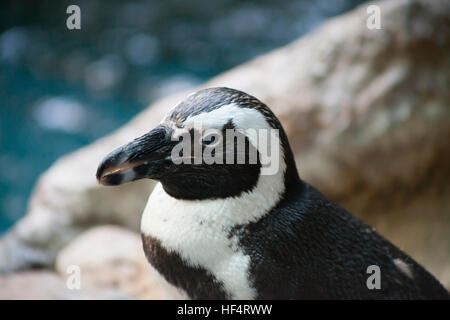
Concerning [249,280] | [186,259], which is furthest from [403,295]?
[186,259]

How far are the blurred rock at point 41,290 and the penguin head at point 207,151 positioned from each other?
818mm

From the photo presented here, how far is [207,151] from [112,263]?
1.12 metres

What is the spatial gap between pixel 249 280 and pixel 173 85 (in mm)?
3796

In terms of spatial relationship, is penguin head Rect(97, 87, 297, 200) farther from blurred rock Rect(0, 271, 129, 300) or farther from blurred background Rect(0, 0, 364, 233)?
blurred background Rect(0, 0, 364, 233)

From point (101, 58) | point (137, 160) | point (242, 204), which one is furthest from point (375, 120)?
point (101, 58)

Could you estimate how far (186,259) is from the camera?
1269mm

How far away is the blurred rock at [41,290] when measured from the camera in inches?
74.6

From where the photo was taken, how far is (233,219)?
126 centimetres

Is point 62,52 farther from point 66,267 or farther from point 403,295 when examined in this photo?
point 403,295

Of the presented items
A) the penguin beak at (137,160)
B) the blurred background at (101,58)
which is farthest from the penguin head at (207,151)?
the blurred background at (101,58)

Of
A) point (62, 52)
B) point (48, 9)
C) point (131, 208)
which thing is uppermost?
point (48, 9)

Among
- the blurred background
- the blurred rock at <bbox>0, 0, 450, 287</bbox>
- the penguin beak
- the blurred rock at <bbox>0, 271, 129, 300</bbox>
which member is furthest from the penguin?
the blurred background

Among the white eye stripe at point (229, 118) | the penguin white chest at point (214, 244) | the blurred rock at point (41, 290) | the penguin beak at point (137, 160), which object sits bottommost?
the blurred rock at point (41, 290)

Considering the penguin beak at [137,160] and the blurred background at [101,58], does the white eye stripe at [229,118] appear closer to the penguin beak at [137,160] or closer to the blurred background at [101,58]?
the penguin beak at [137,160]
